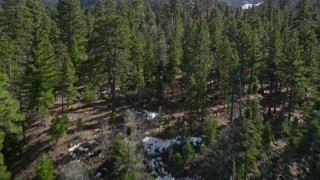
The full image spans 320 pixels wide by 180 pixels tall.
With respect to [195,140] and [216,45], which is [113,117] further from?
[216,45]

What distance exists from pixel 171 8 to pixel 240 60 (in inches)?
1441

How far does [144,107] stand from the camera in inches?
1992

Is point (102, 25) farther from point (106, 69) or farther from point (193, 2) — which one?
point (193, 2)

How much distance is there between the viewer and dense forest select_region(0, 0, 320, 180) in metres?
33.6

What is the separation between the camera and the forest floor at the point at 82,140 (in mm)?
37688

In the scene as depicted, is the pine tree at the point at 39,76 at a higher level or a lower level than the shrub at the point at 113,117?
higher

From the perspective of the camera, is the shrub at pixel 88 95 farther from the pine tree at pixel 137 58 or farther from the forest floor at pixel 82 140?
the pine tree at pixel 137 58

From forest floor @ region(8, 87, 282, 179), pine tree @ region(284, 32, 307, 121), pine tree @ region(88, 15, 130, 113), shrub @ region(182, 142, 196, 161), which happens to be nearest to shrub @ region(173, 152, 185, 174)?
shrub @ region(182, 142, 196, 161)

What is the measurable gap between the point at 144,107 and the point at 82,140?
473 inches

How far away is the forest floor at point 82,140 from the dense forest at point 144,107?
0.44ft

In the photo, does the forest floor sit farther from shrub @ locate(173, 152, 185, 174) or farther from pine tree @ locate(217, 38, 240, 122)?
pine tree @ locate(217, 38, 240, 122)

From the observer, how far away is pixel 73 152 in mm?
39250

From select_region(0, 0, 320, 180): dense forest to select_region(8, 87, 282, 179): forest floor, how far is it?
13 cm

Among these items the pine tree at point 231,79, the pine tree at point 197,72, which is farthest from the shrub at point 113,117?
the pine tree at point 231,79
